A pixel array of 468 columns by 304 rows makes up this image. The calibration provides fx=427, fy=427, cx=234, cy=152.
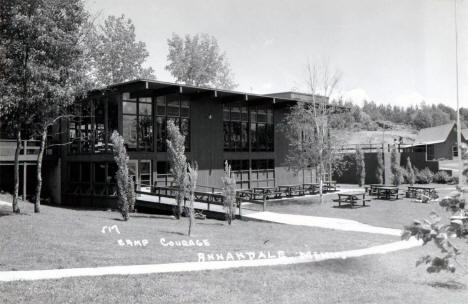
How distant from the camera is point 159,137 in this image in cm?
2678

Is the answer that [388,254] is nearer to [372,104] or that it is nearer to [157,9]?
[157,9]

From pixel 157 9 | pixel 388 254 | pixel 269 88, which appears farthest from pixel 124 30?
pixel 269 88

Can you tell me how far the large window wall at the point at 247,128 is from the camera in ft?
102

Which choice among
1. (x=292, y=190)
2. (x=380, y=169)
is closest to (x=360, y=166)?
(x=380, y=169)

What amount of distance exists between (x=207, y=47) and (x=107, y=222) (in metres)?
42.0

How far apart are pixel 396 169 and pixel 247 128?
47.3 feet

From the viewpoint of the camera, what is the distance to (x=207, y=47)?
185 feet

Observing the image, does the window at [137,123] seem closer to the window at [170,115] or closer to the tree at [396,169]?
the window at [170,115]

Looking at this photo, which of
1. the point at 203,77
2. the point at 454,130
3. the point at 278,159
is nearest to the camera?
the point at 278,159

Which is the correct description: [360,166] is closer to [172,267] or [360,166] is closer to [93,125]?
[93,125]

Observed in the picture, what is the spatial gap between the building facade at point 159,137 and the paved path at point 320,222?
27.8 ft

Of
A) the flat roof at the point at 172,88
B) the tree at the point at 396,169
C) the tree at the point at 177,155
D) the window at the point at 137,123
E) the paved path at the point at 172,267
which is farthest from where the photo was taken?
the tree at the point at 396,169

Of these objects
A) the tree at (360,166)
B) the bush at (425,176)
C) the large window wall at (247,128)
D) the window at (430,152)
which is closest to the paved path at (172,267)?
the large window wall at (247,128)

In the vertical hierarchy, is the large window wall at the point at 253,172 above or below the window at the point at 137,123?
below
